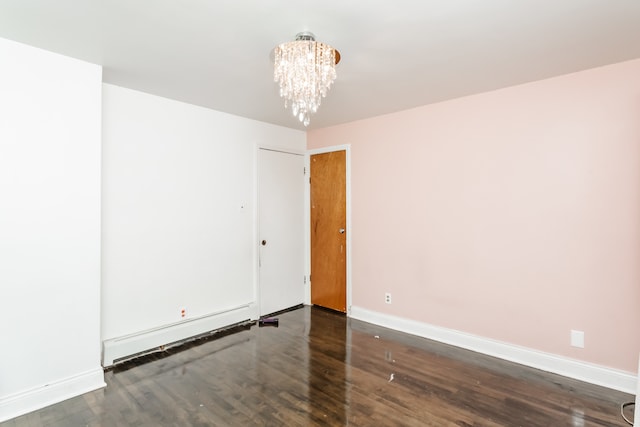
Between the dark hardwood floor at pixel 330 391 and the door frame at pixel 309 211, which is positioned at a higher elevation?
the door frame at pixel 309 211

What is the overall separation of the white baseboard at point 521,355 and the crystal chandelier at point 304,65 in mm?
2639

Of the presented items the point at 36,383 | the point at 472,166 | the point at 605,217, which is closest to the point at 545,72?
the point at 472,166

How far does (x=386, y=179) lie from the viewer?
3.77 m

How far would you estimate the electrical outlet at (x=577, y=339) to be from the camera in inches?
101

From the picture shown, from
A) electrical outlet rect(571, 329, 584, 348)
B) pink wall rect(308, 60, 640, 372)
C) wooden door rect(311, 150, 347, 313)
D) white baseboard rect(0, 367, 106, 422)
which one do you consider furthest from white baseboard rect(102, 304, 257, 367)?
electrical outlet rect(571, 329, 584, 348)

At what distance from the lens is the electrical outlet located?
2576 millimetres

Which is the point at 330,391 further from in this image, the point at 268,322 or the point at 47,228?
the point at 47,228

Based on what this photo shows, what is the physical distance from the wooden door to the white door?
197mm

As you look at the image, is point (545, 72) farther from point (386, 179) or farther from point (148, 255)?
point (148, 255)

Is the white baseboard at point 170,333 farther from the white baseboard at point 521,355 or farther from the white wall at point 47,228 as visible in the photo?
the white baseboard at point 521,355

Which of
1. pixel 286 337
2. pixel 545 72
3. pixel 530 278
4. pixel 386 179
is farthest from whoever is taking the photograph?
pixel 386 179

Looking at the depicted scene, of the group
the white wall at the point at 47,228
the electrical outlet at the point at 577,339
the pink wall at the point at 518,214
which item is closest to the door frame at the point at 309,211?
the pink wall at the point at 518,214

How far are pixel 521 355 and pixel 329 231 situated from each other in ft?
8.01

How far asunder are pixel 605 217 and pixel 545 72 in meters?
1.22
